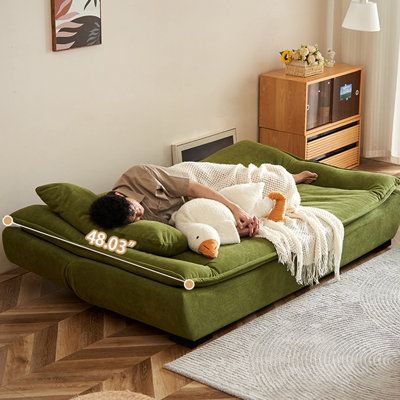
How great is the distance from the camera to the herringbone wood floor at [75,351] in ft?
12.0

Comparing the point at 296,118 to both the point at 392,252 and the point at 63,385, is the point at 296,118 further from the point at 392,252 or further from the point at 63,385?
the point at 63,385

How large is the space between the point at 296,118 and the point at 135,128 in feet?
4.05

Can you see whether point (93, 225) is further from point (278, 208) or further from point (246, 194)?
point (278, 208)

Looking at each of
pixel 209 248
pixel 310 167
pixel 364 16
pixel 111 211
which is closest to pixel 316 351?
pixel 209 248

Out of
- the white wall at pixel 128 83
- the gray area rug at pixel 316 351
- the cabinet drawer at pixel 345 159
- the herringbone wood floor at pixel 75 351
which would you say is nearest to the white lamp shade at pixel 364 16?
the white wall at pixel 128 83

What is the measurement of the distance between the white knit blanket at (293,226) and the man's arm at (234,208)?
5 centimetres

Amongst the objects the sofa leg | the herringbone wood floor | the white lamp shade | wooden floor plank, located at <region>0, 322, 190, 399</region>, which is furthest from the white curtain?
wooden floor plank, located at <region>0, 322, 190, 399</region>

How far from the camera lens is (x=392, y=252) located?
5.08 meters

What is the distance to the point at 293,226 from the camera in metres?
4.51

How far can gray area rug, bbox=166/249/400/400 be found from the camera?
363cm

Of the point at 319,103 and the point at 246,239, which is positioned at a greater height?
the point at 319,103

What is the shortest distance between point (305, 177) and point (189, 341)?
5.42 feet

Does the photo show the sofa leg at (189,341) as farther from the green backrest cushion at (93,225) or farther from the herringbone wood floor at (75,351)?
the green backrest cushion at (93,225)

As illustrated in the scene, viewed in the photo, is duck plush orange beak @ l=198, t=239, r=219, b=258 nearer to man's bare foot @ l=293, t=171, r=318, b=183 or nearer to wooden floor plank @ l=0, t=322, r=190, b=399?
wooden floor plank @ l=0, t=322, r=190, b=399
